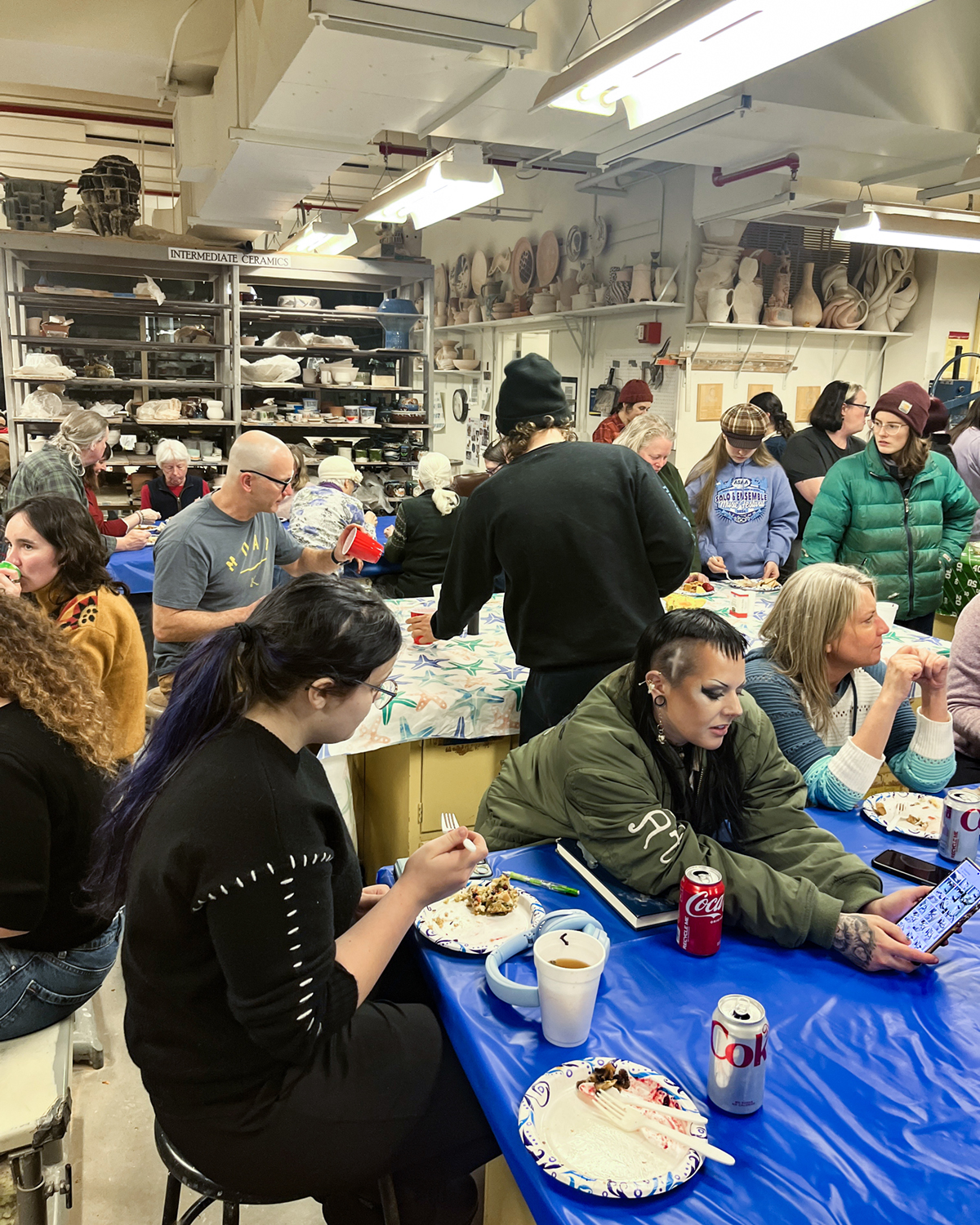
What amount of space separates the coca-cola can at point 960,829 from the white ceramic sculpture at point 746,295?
6238 mm

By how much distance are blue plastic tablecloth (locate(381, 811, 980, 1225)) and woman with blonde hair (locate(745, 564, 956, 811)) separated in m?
0.67

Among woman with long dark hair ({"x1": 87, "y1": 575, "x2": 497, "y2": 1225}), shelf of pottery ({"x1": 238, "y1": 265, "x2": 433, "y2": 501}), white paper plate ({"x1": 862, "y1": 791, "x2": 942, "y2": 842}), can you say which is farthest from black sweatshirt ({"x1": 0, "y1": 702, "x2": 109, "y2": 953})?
shelf of pottery ({"x1": 238, "y1": 265, "x2": 433, "y2": 501})

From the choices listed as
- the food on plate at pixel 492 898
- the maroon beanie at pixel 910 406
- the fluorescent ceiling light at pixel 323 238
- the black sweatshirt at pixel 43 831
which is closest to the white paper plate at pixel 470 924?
the food on plate at pixel 492 898

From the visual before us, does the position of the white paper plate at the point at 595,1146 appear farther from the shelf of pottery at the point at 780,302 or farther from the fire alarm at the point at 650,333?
the fire alarm at the point at 650,333

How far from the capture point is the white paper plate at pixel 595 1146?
1.21m

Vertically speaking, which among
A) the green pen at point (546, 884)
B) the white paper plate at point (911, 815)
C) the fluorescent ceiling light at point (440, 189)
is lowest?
the green pen at point (546, 884)

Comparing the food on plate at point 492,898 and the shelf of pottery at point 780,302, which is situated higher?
the shelf of pottery at point 780,302

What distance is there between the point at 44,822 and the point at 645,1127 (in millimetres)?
Result: 1311

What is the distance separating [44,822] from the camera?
1848 millimetres

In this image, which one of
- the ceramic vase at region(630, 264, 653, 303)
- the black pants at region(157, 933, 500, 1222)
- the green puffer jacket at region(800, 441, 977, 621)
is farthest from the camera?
the ceramic vase at region(630, 264, 653, 303)

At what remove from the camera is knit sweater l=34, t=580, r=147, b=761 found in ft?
9.00

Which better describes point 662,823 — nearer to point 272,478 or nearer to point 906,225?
point 272,478

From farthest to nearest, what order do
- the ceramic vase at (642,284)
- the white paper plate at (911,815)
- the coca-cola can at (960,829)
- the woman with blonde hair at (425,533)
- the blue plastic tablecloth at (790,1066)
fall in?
the ceramic vase at (642,284) < the woman with blonde hair at (425,533) < the white paper plate at (911,815) < the coca-cola can at (960,829) < the blue plastic tablecloth at (790,1066)

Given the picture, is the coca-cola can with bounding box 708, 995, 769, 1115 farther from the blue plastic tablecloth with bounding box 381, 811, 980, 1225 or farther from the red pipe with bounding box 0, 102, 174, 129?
the red pipe with bounding box 0, 102, 174, 129
